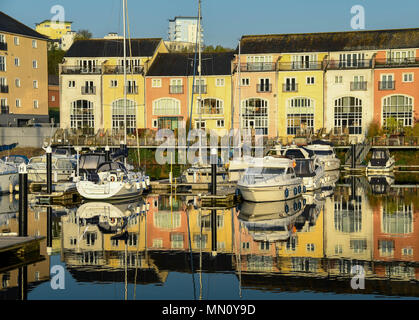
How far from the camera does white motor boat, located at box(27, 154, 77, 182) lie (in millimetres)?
40594

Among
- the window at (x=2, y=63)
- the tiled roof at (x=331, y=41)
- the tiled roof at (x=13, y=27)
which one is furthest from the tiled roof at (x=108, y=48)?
the tiled roof at (x=331, y=41)

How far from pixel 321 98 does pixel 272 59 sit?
22.1 feet

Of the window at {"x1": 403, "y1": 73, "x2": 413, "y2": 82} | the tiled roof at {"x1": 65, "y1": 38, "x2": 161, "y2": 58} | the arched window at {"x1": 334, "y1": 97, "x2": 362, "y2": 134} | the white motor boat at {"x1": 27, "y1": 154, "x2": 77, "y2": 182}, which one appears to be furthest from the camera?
the tiled roof at {"x1": 65, "y1": 38, "x2": 161, "y2": 58}

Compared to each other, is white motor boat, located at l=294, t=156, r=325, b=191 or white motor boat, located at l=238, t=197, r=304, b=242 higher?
white motor boat, located at l=294, t=156, r=325, b=191

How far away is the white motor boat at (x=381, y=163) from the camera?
51938mm

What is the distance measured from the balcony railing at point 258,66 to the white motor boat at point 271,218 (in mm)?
34895

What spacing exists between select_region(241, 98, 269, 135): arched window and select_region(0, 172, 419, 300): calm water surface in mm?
33367

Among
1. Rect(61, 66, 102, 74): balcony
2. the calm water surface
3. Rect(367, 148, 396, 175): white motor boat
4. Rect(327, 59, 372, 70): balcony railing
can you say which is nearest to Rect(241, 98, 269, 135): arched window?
Answer: Rect(327, 59, 372, 70): balcony railing

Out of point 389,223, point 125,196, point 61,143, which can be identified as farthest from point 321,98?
point 389,223

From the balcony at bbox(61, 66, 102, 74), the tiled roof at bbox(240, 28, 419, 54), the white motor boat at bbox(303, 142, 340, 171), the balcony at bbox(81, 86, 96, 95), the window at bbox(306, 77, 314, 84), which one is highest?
the tiled roof at bbox(240, 28, 419, 54)

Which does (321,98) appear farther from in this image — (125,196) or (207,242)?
(207,242)

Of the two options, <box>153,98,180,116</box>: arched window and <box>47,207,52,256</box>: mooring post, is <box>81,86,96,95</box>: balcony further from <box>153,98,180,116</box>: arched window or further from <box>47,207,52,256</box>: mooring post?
<box>47,207,52,256</box>: mooring post

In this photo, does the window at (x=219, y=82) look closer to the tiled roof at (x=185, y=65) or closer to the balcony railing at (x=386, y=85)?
the tiled roof at (x=185, y=65)

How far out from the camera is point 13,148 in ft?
205
